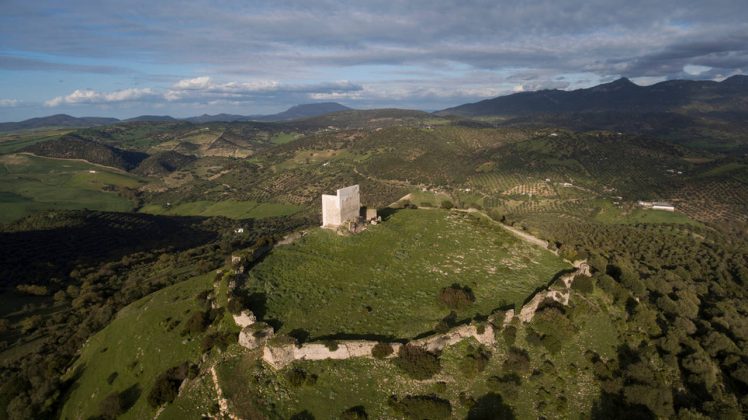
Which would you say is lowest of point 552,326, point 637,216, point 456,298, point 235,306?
point 637,216

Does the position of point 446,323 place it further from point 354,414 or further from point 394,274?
point 354,414

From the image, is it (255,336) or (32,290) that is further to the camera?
(32,290)

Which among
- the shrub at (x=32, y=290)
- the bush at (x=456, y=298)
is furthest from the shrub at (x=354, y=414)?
the shrub at (x=32, y=290)

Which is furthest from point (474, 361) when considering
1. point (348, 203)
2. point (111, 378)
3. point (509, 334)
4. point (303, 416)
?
point (111, 378)

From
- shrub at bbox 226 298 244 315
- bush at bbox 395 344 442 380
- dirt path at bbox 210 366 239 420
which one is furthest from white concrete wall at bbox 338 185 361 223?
dirt path at bbox 210 366 239 420

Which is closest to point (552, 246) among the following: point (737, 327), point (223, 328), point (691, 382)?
point (691, 382)

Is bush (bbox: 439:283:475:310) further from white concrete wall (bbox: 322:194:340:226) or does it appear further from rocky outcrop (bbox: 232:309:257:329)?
white concrete wall (bbox: 322:194:340:226)

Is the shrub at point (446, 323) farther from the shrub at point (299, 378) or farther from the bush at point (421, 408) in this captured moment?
the shrub at point (299, 378)

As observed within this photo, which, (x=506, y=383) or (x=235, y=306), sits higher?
(x=235, y=306)
